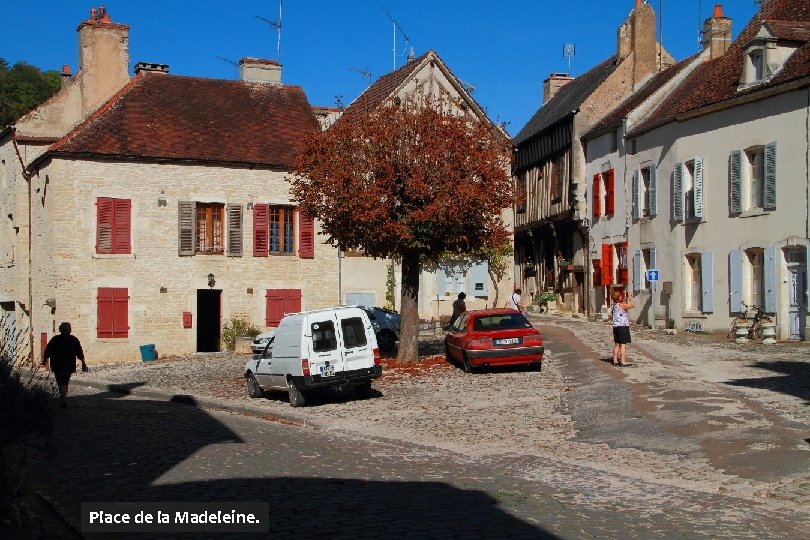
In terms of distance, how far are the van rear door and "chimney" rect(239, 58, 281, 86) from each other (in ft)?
72.7

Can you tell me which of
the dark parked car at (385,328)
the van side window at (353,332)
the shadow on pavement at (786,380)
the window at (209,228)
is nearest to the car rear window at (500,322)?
the van side window at (353,332)

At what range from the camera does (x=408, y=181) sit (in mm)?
22203

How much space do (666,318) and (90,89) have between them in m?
22.5

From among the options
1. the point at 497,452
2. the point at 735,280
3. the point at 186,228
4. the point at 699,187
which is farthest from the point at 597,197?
the point at 497,452

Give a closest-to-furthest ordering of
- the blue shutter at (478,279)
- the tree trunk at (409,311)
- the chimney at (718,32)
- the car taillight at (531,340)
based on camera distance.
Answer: the car taillight at (531,340) < the tree trunk at (409,311) < the chimney at (718,32) < the blue shutter at (478,279)

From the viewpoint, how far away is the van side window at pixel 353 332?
18375 mm

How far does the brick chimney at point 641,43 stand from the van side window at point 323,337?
1024 inches

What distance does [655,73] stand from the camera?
4000 centimetres

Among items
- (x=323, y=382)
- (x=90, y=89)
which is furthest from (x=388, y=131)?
(x=90, y=89)

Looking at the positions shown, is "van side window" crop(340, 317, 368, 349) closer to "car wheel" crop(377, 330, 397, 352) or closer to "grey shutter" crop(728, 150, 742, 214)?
"car wheel" crop(377, 330, 397, 352)

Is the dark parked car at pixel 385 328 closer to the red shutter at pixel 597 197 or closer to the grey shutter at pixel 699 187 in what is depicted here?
the grey shutter at pixel 699 187

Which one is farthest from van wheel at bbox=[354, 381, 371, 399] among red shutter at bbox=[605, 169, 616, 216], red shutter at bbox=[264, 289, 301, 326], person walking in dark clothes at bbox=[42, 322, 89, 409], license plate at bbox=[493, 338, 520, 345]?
red shutter at bbox=[605, 169, 616, 216]

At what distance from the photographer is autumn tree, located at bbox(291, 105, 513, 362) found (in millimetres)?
22172

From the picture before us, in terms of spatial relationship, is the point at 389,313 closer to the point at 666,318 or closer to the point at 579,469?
the point at 666,318
